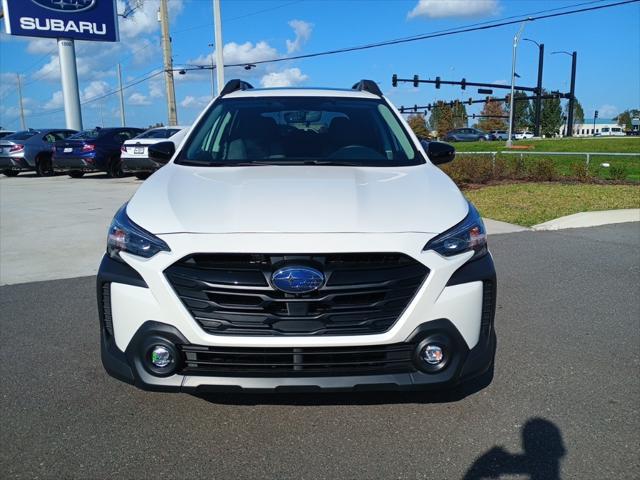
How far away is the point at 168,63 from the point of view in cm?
2494

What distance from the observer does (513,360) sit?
3799 mm

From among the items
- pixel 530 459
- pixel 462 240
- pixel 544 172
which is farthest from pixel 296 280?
pixel 544 172

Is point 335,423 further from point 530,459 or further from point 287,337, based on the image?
point 530,459

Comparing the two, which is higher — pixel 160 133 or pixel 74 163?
pixel 160 133

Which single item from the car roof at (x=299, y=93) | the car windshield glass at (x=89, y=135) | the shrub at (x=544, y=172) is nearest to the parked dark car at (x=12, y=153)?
the car windshield glass at (x=89, y=135)

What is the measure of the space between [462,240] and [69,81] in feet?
92.7

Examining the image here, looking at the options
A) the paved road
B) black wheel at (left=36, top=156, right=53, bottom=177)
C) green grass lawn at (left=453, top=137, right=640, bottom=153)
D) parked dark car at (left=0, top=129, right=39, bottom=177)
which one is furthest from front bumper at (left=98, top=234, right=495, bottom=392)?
green grass lawn at (left=453, top=137, right=640, bottom=153)

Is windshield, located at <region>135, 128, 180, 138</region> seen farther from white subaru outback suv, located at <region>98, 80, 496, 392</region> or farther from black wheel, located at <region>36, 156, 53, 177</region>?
white subaru outback suv, located at <region>98, 80, 496, 392</region>

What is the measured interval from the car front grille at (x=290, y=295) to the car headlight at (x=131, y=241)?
0.14 meters

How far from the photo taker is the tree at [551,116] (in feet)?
283

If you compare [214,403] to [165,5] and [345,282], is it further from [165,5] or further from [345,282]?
[165,5]

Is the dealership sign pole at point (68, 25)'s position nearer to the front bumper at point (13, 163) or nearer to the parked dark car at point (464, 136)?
the front bumper at point (13, 163)

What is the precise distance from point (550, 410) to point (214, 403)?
1905 millimetres

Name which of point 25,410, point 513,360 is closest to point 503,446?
point 513,360
